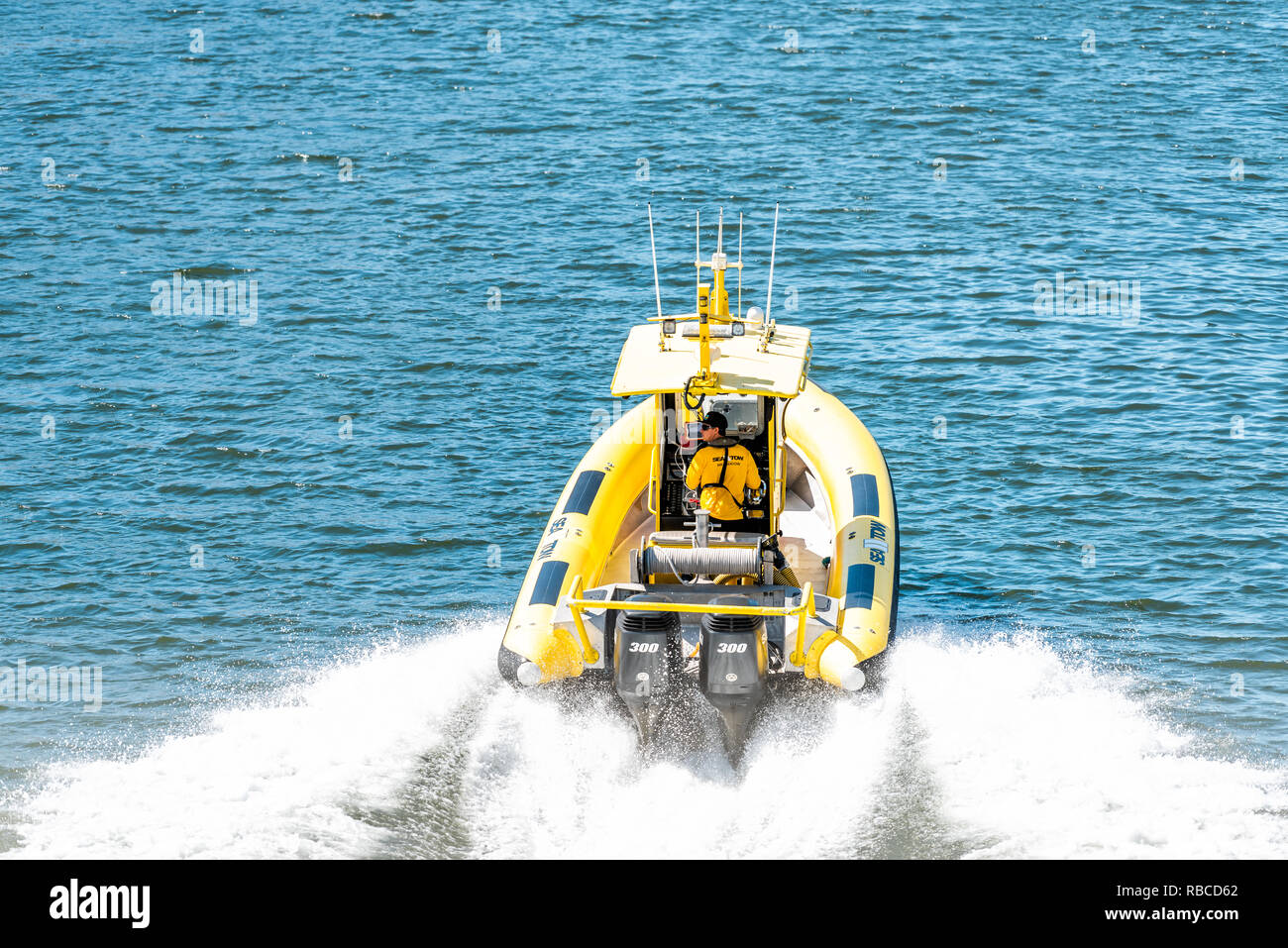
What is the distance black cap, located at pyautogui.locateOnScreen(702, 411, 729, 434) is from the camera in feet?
35.8

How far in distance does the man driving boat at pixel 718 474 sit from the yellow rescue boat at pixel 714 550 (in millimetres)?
62

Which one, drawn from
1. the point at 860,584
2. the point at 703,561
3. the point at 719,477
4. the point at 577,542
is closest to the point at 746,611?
the point at 703,561

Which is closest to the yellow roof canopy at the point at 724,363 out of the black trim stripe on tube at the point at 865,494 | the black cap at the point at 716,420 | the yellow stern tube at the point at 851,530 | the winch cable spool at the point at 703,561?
the black cap at the point at 716,420

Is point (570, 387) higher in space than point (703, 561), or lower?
lower

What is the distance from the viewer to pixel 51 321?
1906cm

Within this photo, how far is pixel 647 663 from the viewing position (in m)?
9.24

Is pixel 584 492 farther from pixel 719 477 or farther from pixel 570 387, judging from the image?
pixel 570 387

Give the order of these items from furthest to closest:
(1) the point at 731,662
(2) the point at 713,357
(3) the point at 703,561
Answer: (2) the point at 713,357, (3) the point at 703,561, (1) the point at 731,662

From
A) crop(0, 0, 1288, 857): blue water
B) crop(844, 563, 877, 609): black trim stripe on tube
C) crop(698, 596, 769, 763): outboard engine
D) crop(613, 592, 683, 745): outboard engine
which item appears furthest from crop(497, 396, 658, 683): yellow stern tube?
crop(844, 563, 877, 609): black trim stripe on tube

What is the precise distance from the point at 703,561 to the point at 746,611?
2.68ft

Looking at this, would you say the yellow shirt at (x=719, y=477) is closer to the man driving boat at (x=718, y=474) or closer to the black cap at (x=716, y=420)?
the man driving boat at (x=718, y=474)

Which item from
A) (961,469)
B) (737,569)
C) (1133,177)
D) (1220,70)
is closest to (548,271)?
(961,469)

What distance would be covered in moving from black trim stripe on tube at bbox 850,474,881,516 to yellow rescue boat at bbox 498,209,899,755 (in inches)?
0.6

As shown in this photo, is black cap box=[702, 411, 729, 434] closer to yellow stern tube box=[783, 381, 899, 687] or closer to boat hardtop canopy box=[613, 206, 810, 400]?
boat hardtop canopy box=[613, 206, 810, 400]
